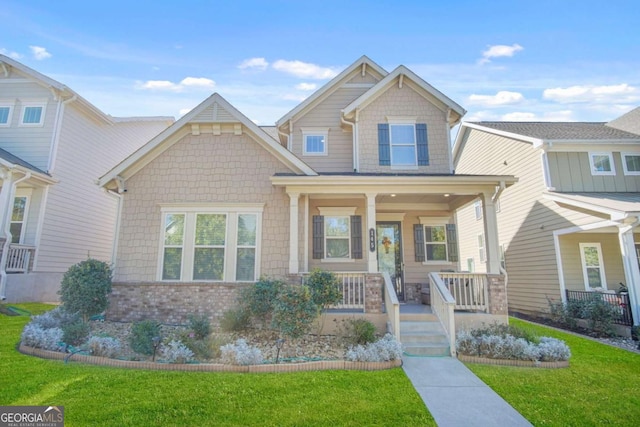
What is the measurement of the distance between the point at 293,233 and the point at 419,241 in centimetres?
472

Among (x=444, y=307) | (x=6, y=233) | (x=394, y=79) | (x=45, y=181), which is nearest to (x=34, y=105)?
(x=45, y=181)

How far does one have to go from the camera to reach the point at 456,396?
484 cm

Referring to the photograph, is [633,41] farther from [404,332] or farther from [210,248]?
[210,248]

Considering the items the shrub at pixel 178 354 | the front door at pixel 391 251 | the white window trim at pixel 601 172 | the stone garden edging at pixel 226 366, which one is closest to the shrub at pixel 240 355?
the stone garden edging at pixel 226 366

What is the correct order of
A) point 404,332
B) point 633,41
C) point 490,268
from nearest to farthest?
point 404,332, point 490,268, point 633,41

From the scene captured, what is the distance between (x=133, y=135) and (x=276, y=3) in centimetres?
1125

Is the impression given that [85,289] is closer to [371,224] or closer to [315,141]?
[371,224]

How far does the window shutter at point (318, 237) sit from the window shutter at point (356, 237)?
967mm

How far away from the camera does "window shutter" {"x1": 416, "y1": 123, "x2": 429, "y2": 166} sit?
36.7 ft

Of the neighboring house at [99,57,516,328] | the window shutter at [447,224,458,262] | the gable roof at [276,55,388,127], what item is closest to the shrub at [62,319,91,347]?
the neighboring house at [99,57,516,328]

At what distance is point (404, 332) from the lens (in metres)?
7.55

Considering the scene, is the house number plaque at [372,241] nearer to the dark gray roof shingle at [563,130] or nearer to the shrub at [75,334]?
the shrub at [75,334]

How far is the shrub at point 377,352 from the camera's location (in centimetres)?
591

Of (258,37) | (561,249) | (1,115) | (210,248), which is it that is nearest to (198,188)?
(210,248)
